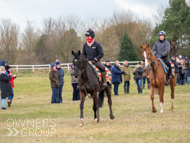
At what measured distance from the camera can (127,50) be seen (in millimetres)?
54406

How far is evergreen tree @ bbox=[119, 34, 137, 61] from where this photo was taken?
178 ft

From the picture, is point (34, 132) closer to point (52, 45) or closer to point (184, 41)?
point (184, 41)

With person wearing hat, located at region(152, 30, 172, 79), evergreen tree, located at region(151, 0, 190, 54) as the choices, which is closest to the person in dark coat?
person wearing hat, located at region(152, 30, 172, 79)

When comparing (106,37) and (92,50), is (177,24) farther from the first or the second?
(92,50)

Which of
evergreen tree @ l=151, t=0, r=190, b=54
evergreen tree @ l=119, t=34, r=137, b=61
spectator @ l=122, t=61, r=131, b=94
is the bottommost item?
spectator @ l=122, t=61, r=131, b=94

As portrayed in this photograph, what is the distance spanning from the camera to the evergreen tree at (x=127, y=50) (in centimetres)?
5420

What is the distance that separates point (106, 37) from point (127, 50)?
5.69 meters

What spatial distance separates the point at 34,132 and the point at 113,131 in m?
2.42

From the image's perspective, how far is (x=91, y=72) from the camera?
31.3 feet

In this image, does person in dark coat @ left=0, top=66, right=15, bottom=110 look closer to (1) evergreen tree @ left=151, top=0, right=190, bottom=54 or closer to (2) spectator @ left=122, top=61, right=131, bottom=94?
(2) spectator @ left=122, top=61, right=131, bottom=94

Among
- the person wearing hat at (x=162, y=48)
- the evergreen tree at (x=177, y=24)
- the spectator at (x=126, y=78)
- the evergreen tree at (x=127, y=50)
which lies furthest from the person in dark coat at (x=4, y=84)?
the evergreen tree at (x=127, y=50)

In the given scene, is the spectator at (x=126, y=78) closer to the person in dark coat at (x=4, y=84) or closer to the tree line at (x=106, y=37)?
the person in dark coat at (x=4, y=84)

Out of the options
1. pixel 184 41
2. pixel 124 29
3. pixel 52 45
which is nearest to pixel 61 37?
pixel 52 45

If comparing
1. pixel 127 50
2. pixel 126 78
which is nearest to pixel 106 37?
pixel 127 50
